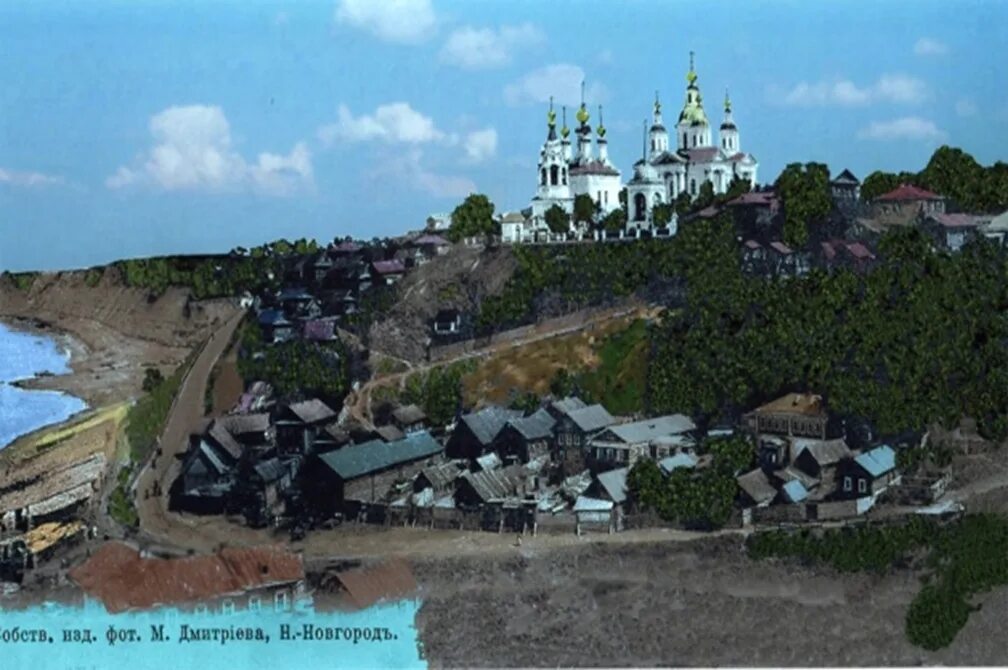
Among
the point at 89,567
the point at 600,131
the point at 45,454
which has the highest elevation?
the point at 600,131

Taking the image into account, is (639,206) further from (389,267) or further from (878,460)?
(878,460)

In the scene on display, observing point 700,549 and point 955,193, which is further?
point 955,193

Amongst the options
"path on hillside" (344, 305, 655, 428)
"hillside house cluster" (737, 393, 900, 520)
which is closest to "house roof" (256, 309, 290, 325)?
"path on hillside" (344, 305, 655, 428)

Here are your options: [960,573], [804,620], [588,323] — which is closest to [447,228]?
[588,323]

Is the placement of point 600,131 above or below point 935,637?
above

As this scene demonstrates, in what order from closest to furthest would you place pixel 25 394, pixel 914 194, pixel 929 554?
pixel 929 554 < pixel 25 394 < pixel 914 194

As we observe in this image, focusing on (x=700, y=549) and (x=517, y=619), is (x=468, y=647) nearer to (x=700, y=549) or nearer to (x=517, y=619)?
(x=517, y=619)

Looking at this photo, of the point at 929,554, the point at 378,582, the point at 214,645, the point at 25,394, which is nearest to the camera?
the point at 214,645

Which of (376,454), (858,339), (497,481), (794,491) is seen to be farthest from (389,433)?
(858,339)
